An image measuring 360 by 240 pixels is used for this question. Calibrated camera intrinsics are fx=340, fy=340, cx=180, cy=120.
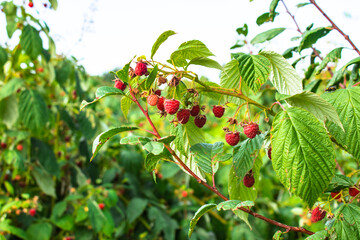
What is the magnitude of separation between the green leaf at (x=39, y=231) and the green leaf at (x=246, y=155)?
135cm

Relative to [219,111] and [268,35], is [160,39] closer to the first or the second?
[219,111]

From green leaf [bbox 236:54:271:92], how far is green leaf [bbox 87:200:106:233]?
1.33 m

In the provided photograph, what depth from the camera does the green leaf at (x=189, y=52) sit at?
1.88ft

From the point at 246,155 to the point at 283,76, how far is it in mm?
159

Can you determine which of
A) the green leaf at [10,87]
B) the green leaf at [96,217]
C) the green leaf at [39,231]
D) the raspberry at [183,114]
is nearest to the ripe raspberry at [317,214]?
the raspberry at [183,114]

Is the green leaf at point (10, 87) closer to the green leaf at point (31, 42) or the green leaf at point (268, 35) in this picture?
the green leaf at point (31, 42)

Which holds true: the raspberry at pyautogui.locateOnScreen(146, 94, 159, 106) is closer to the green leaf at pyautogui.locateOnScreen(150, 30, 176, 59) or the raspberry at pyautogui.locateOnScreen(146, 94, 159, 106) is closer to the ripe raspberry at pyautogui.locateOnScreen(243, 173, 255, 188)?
the green leaf at pyautogui.locateOnScreen(150, 30, 176, 59)

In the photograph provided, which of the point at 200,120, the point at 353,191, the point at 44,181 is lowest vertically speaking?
the point at 44,181

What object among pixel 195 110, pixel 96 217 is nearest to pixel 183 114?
pixel 195 110

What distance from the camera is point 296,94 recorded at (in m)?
0.52

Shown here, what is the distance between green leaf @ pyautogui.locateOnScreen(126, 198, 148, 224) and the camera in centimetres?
193

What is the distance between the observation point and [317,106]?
1.73ft

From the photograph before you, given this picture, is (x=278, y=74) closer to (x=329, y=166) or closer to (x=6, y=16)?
Answer: (x=329, y=166)

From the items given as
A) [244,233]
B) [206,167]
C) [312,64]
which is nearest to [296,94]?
[206,167]
